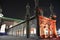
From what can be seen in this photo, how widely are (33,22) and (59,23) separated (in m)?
10.2

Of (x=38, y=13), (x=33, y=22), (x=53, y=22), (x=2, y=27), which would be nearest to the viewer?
(x=38, y=13)

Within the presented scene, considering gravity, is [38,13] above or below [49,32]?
above

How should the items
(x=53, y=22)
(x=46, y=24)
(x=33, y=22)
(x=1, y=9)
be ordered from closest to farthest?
(x=33, y=22)
(x=46, y=24)
(x=53, y=22)
(x=1, y=9)

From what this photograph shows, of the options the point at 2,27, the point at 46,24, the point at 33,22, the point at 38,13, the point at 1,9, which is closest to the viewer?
the point at 38,13

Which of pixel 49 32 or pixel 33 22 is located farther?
pixel 49 32

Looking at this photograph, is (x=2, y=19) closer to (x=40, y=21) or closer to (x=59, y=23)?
(x=59, y=23)

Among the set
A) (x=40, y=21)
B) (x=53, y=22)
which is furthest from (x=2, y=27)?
(x=40, y=21)

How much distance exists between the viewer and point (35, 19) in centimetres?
968

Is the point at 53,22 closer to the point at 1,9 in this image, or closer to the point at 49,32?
the point at 49,32

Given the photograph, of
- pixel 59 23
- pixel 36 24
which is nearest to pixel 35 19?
pixel 36 24

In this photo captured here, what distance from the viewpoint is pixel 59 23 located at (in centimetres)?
1902

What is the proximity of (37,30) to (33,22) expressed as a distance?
1.06m

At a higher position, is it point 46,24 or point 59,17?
point 59,17

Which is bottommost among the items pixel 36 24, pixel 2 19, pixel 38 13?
pixel 36 24
